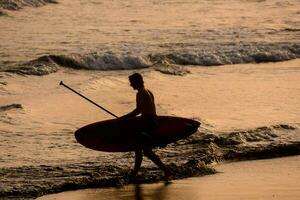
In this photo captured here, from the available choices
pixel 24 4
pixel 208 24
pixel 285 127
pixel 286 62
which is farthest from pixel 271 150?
pixel 24 4

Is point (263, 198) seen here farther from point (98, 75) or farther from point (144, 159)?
point (98, 75)

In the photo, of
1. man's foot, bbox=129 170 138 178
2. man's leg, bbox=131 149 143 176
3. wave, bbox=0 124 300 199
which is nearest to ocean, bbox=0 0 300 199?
wave, bbox=0 124 300 199

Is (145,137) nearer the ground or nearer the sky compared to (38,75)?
nearer the sky

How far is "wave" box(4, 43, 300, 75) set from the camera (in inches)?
824

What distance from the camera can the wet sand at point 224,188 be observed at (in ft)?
39.9

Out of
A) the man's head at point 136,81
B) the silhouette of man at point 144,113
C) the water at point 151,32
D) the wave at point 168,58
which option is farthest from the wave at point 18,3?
the man's head at point 136,81

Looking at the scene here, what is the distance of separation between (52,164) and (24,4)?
43.7 feet

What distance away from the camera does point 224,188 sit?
1262 cm

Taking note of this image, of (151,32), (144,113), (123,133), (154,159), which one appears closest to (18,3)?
(151,32)

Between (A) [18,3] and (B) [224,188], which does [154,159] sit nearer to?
(B) [224,188]

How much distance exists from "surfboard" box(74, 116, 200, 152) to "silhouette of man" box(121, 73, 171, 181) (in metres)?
0.15

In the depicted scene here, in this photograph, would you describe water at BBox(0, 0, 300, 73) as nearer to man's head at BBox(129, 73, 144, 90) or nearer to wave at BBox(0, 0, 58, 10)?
wave at BBox(0, 0, 58, 10)

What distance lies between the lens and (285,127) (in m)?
15.8

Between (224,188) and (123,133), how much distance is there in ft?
4.83
